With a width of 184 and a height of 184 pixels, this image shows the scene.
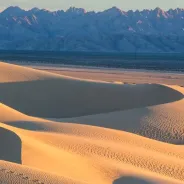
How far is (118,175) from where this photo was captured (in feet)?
36.0

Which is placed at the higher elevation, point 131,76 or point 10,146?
point 10,146

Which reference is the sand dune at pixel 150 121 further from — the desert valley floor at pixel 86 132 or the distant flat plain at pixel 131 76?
the distant flat plain at pixel 131 76

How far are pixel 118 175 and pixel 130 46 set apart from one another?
154m

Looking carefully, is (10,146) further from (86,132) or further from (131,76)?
(131,76)

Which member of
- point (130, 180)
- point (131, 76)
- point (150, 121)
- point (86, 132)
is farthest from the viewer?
point (131, 76)

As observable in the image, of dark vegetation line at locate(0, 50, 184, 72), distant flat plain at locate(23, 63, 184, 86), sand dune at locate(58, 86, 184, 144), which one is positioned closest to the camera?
sand dune at locate(58, 86, 184, 144)

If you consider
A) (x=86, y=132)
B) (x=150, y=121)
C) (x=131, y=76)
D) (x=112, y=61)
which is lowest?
(x=112, y=61)

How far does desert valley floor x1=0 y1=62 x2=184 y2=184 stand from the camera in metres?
10.5

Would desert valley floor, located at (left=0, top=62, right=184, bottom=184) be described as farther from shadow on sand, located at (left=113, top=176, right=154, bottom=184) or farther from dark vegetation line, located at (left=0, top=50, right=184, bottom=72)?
dark vegetation line, located at (left=0, top=50, right=184, bottom=72)

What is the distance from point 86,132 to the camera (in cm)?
1669

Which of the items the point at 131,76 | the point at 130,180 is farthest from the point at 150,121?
the point at 131,76

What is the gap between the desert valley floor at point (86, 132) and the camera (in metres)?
10.5

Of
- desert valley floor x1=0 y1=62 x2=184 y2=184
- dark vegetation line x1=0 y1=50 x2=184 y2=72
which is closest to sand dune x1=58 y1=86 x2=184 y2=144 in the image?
desert valley floor x1=0 y1=62 x2=184 y2=184

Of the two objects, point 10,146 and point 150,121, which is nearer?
point 10,146
